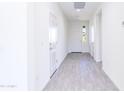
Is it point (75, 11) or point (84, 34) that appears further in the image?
point (84, 34)

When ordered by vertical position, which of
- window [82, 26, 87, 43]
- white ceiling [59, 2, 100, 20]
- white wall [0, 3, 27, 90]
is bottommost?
white wall [0, 3, 27, 90]

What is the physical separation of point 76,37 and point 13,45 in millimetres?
10961

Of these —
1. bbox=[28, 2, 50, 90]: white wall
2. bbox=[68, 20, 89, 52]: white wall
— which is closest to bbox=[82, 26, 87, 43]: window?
bbox=[68, 20, 89, 52]: white wall

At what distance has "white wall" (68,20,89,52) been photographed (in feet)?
44.5

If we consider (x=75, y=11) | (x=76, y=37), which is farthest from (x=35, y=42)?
(x=76, y=37)

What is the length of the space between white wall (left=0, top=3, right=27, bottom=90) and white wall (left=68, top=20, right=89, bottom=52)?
35.1ft

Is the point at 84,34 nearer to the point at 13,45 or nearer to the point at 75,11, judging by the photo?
the point at 75,11

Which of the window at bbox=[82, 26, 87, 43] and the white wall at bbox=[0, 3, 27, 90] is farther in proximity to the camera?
the window at bbox=[82, 26, 87, 43]

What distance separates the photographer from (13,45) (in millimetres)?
2945

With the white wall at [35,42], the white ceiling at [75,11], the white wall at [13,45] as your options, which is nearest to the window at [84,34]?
the white ceiling at [75,11]

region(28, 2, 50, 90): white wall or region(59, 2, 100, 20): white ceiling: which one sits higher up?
region(59, 2, 100, 20): white ceiling

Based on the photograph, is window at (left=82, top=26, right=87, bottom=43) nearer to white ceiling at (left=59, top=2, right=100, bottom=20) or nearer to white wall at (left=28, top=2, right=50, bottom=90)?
white ceiling at (left=59, top=2, right=100, bottom=20)

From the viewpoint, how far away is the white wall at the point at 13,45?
292 centimetres

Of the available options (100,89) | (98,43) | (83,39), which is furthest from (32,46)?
(83,39)
